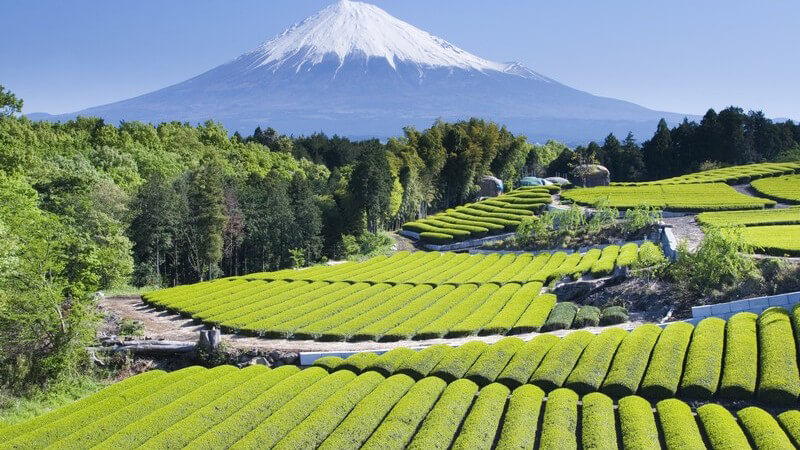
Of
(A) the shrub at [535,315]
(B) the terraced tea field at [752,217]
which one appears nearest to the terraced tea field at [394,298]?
(A) the shrub at [535,315]

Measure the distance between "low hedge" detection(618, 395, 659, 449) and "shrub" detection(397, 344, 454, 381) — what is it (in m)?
6.99

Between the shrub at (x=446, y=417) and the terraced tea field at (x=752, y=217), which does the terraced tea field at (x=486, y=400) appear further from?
the terraced tea field at (x=752, y=217)

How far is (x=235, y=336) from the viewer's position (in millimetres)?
30922

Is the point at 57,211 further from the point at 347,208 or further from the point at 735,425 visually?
the point at 735,425

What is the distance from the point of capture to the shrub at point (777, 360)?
1814 cm

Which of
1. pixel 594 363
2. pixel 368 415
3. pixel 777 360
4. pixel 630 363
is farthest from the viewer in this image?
pixel 594 363

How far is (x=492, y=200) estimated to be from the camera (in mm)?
72062

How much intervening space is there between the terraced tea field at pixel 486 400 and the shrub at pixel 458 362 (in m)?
0.05

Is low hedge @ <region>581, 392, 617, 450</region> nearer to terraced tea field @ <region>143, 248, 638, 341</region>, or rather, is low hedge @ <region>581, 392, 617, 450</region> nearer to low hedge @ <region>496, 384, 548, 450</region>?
low hedge @ <region>496, 384, 548, 450</region>

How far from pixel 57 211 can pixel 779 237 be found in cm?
5065

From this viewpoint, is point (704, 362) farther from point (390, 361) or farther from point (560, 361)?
point (390, 361)

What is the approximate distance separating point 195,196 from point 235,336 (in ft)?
78.7

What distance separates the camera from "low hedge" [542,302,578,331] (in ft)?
94.5

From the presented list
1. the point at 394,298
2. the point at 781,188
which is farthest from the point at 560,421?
the point at 781,188
